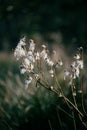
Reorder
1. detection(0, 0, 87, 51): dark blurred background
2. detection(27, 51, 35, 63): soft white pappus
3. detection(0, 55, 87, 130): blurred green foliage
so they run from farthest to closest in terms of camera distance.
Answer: detection(0, 0, 87, 51): dark blurred background, detection(0, 55, 87, 130): blurred green foliage, detection(27, 51, 35, 63): soft white pappus

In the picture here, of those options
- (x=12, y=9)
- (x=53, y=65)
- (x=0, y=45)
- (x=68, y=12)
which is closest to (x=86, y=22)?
(x=68, y=12)

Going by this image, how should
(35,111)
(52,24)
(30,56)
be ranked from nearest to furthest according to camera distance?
(30,56)
(35,111)
(52,24)

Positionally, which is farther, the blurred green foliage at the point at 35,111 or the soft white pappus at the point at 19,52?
the blurred green foliage at the point at 35,111

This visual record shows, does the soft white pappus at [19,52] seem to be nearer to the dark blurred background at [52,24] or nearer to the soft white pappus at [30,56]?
the soft white pappus at [30,56]


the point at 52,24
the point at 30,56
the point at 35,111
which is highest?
the point at 52,24

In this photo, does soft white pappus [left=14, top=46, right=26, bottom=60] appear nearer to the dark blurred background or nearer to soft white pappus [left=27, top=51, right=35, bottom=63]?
soft white pappus [left=27, top=51, right=35, bottom=63]

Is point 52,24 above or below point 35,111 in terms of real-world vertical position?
above

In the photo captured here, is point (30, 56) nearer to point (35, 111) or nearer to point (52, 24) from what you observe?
point (35, 111)

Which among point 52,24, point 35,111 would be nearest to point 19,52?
point 35,111

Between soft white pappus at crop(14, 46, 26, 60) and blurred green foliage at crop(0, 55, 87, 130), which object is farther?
blurred green foliage at crop(0, 55, 87, 130)

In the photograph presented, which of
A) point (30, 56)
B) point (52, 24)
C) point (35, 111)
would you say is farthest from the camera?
point (52, 24)

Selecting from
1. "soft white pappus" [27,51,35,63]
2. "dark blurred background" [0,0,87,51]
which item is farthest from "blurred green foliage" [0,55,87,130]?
"dark blurred background" [0,0,87,51]

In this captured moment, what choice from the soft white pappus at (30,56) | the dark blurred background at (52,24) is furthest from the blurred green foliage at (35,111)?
the dark blurred background at (52,24)
